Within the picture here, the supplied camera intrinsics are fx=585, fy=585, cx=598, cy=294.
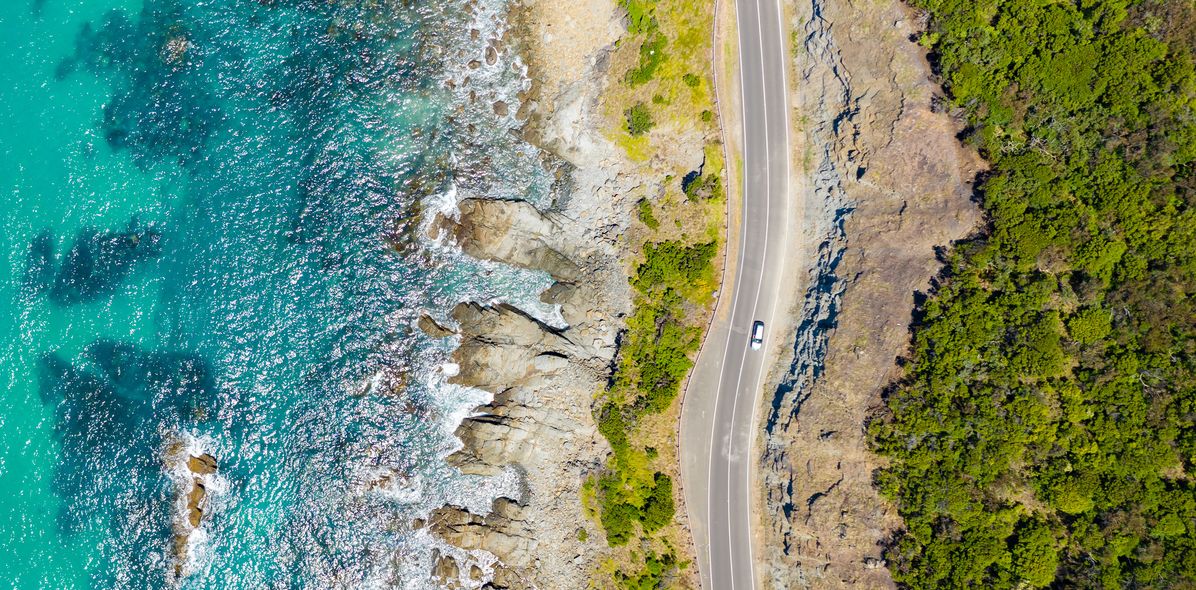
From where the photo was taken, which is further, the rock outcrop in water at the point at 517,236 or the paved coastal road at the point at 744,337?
the rock outcrop in water at the point at 517,236

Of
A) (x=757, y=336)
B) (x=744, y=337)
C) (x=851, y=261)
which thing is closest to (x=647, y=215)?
(x=744, y=337)

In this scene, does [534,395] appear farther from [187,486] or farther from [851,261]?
[187,486]

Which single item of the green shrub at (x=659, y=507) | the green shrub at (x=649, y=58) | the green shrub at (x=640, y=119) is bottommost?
the green shrub at (x=659, y=507)

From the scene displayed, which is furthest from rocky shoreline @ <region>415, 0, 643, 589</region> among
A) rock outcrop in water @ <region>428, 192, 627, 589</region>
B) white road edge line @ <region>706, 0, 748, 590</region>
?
white road edge line @ <region>706, 0, 748, 590</region>

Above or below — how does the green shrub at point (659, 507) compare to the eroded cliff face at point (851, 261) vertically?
below

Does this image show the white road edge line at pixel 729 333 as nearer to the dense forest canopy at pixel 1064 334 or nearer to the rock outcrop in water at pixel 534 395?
the rock outcrop in water at pixel 534 395

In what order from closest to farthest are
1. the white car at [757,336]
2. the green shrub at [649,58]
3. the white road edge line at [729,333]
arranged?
the white car at [757,336] < the white road edge line at [729,333] < the green shrub at [649,58]

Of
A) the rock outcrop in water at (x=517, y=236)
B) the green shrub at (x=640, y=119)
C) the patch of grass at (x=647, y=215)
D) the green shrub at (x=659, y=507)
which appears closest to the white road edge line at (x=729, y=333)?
the green shrub at (x=659, y=507)

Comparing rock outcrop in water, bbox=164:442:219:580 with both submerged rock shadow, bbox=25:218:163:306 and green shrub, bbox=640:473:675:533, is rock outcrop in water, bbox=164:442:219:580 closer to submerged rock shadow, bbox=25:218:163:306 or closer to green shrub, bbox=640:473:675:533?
submerged rock shadow, bbox=25:218:163:306

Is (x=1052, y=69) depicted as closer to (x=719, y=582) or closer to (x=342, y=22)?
(x=719, y=582)
